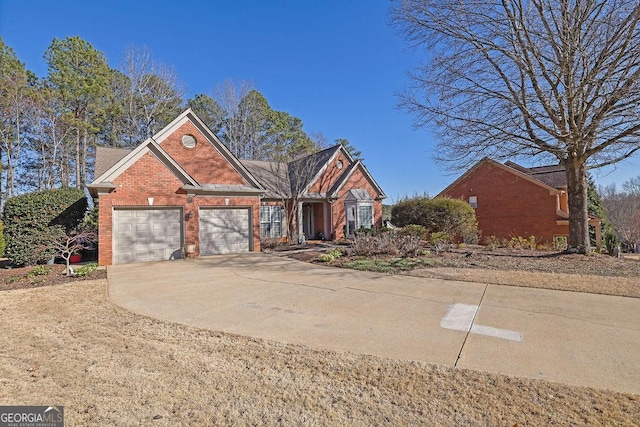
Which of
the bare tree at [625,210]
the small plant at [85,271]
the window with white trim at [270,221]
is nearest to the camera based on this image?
the small plant at [85,271]

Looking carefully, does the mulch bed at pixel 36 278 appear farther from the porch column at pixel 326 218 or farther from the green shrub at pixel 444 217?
the green shrub at pixel 444 217

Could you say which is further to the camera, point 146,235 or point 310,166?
point 310,166

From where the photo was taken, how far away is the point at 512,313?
214 inches

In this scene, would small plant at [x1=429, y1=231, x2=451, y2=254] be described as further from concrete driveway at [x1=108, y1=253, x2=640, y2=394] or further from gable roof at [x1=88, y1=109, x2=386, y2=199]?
gable roof at [x1=88, y1=109, x2=386, y2=199]

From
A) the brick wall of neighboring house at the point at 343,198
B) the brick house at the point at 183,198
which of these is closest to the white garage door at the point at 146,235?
the brick house at the point at 183,198

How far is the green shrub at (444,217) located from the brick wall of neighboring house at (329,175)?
20.4ft

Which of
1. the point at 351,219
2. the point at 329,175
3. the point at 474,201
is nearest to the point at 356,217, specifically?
the point at 351,219

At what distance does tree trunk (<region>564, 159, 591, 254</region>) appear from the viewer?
444 inches

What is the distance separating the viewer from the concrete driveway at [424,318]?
145 inches

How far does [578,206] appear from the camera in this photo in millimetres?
11430

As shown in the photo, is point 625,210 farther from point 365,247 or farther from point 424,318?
point 424,318

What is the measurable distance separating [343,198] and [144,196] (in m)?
12.0

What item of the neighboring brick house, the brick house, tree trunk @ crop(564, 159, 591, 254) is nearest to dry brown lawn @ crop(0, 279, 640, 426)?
the brick house

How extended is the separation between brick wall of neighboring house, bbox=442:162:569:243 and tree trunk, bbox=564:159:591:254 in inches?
373
